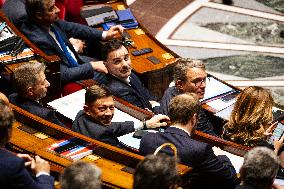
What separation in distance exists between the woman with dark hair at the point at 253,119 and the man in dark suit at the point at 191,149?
0.46m

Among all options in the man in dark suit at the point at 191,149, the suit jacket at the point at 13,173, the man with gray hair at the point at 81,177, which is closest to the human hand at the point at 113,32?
the man in dark suit at the point at 191,149

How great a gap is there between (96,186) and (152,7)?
5.30 metres

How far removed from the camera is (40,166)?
3357 millimetres

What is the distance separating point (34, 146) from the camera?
12.1ft

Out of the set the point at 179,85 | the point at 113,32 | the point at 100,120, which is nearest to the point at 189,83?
the point at 179,85

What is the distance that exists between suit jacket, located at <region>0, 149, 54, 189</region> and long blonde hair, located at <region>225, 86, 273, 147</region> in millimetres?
1466

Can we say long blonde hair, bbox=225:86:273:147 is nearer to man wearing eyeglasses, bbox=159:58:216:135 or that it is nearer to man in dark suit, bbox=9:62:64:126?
man wearing eyeglasses, bbox=159:58:216:135

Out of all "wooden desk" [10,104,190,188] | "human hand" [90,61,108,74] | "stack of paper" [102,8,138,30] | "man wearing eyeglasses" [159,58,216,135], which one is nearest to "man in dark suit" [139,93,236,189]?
"wooden desk" [10,104,190,188]

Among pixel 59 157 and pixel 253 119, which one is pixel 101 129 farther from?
pixel 253 119

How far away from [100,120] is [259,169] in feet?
3.73

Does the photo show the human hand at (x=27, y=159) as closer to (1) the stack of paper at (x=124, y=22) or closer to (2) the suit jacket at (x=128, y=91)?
(2) the suit jacket at (x=128, y=91)

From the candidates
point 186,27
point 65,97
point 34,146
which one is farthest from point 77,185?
point 186,27

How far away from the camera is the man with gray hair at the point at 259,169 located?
3.20 m

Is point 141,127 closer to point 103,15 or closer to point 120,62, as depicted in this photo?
point 120,62
